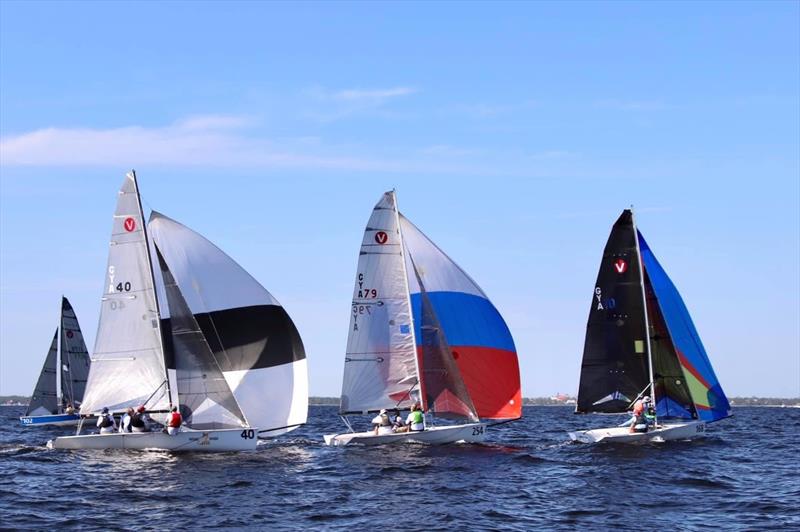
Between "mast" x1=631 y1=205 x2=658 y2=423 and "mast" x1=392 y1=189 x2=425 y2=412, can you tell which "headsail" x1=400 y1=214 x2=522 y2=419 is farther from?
"mast" x1=631 y1=205 x2=658 y2=423

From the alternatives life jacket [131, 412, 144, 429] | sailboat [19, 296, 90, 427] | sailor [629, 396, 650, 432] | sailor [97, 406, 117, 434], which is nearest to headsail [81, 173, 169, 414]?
sailor [97, 406, 117, 434]

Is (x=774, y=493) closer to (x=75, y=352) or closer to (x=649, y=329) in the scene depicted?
(x=649, y=329)

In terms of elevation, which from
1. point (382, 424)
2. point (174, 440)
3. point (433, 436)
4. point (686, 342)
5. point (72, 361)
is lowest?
point (174, 440)

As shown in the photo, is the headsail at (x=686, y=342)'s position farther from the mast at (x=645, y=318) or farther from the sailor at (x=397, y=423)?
the sailor at (x=397, y=423)

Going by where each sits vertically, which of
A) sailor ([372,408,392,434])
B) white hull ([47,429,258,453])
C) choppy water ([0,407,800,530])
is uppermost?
sailor ([372,408,392,434])

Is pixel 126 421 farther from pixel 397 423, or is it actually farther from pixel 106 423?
pixel 397 423

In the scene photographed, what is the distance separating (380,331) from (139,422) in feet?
28.7

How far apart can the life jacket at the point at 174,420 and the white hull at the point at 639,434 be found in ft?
44.6

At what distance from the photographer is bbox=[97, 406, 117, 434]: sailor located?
33188 mm

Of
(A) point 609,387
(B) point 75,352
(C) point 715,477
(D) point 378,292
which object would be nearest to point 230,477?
(D) point 378,292

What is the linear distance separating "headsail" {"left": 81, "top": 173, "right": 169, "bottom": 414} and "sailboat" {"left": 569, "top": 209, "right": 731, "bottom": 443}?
15.1 meters

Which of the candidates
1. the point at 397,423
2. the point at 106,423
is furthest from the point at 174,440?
the point at 397,423

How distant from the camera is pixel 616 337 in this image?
37.9 metres

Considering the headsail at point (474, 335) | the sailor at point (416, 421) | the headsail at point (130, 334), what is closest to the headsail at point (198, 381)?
the headsail at point (130, 334)
